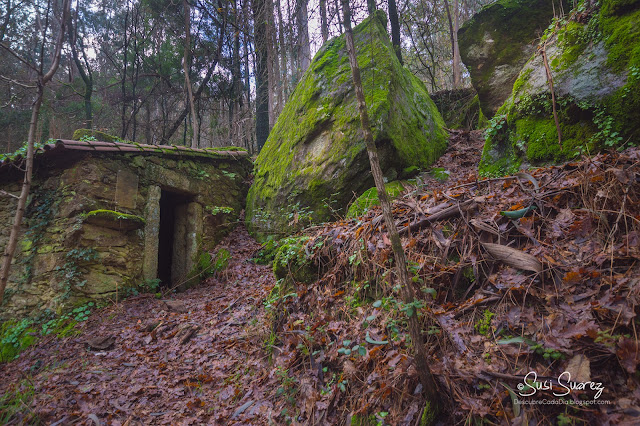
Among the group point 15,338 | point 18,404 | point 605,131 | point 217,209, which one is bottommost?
point 18,404

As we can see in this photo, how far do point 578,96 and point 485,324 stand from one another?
2676mm

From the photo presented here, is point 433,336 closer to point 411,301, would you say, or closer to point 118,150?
point 411,301

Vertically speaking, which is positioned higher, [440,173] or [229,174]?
[229,174]

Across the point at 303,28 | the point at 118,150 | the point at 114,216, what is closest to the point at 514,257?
the point at 303,28

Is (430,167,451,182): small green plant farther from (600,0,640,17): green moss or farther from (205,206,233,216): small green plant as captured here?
(205,206,233,216): small green plant

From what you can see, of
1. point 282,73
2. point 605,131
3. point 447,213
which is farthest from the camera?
point 282,73

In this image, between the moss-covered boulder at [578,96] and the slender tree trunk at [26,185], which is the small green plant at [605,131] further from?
the slender tree trunk at [26,185]

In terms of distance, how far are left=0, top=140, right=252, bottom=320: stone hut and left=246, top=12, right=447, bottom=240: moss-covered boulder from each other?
4.04ft

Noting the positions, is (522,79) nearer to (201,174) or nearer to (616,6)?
(616,6)

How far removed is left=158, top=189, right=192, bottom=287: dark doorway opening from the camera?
21.4 feet

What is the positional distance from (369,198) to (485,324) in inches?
108

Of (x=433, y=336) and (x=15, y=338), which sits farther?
(x=15, y=338)

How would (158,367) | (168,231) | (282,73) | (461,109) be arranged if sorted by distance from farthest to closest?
1. (282,73)
2. (461,109)
3. (168,231)
4. (158,367)

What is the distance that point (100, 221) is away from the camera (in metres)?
5.27
